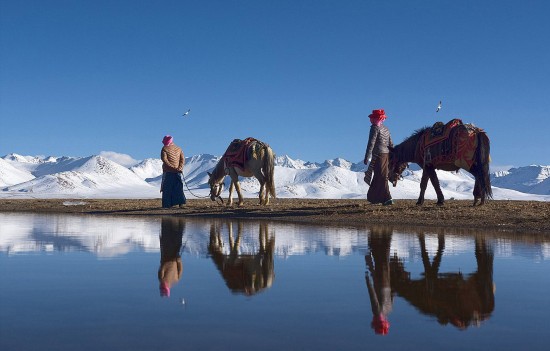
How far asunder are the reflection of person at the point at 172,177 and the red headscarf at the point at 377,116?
10.2 m

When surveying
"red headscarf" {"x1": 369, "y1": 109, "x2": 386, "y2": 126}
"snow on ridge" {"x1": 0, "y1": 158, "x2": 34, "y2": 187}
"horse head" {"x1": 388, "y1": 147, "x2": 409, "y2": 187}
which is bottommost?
"horse head" {"x1": 388, "y1": 147, "x2": 409, "y2": 187}

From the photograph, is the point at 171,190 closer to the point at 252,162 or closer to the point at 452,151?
the point at 252,162

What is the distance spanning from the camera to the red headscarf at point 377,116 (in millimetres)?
25609

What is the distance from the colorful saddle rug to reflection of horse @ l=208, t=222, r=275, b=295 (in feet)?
36.9

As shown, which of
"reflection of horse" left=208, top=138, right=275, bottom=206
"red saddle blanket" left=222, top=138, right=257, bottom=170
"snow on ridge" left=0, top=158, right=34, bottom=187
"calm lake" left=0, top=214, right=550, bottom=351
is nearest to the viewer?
"calm lake" left=0, top=214, right=550, bottom=351

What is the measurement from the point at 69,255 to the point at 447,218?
1378cm

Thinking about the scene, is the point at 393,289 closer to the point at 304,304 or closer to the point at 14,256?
the point at 304,304

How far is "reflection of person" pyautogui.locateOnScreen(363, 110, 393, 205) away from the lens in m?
25.5

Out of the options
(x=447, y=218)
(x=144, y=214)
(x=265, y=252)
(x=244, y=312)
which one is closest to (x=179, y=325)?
(x=244, y=312)

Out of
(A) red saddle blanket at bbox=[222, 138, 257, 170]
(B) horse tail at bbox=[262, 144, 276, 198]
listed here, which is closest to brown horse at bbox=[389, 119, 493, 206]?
(B) horse tail at bbox=[262, 144, 276, 198]

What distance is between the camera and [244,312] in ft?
21.1

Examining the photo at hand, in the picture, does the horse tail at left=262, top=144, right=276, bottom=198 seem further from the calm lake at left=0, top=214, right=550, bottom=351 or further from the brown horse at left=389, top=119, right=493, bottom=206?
the calm lake at left=0, top=214, right=550, bottom=351

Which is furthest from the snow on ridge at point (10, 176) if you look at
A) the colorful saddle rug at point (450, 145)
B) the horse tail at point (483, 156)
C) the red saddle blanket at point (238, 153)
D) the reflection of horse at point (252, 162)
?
the horse tail at point (483, 156)

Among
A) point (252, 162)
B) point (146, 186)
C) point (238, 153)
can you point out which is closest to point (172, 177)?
point (238, 153)
